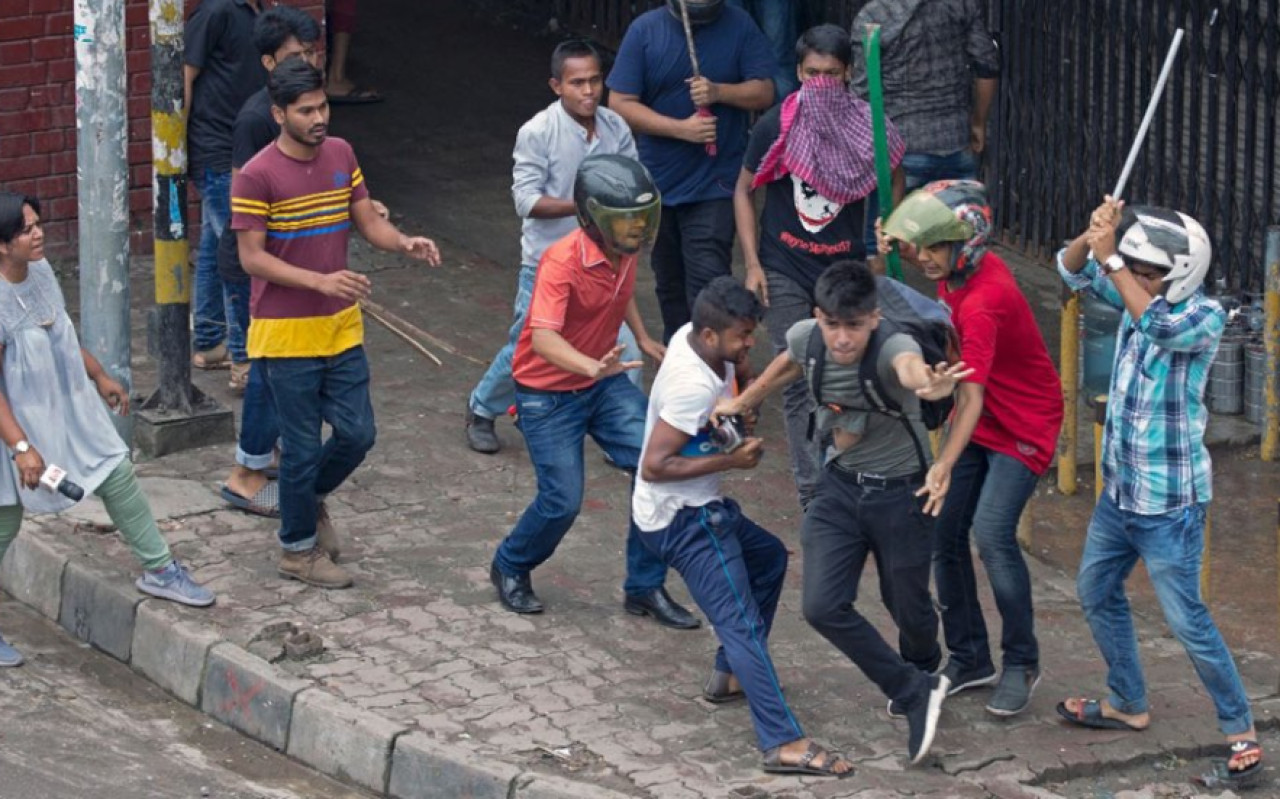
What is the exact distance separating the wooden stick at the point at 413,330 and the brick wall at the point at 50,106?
1434 mm

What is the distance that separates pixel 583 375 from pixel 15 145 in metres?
5.36

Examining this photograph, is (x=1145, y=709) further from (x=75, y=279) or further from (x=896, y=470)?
(x=75, y=279)

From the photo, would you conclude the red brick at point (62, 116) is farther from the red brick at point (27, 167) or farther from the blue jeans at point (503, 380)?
the blue jeans at point (503, 380)

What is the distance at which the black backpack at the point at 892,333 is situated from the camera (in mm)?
6254

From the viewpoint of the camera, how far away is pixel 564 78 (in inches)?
329

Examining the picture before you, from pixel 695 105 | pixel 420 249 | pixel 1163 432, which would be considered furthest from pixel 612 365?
pixel 695 105

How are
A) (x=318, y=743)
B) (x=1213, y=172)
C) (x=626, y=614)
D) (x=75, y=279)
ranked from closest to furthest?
(x=318, y=743)
(x=626, y=614)
(x=1213, y=172)
(x=75, y=279)

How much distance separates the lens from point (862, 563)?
21.4 ft

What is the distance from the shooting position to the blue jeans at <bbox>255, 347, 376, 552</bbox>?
754 centimetres

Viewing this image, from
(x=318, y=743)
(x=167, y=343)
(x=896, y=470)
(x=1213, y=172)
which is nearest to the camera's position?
(x=896, y=470)

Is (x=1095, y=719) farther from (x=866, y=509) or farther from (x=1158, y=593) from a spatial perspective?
(x=866, y=509)

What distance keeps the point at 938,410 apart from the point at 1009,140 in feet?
18.3

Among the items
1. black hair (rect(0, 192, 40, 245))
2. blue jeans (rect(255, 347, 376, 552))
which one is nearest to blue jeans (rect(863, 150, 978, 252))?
blue jeans (rect(255, 347, 376, 552))

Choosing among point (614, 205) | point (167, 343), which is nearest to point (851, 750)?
point (614, 205)
